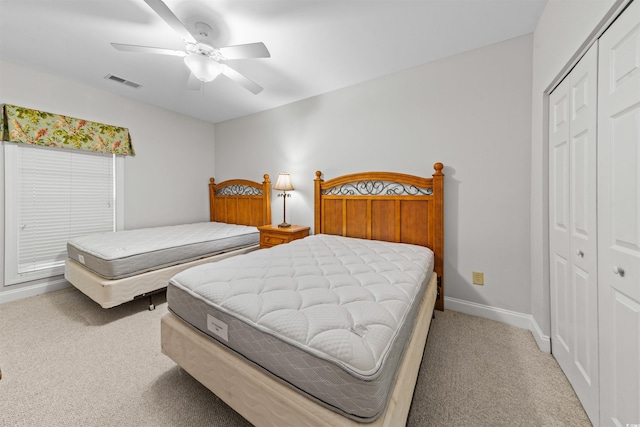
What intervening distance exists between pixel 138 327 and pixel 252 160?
2.67m

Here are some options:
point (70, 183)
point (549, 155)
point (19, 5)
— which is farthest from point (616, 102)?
point (70, 183)

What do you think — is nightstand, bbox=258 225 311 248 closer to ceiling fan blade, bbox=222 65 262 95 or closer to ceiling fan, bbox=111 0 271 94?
ceiling fan blade, bbox=222 65 262 95

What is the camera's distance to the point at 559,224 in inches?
63.7

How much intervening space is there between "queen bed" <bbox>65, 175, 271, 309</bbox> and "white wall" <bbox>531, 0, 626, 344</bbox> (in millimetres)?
3071

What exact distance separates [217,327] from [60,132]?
11.1ft

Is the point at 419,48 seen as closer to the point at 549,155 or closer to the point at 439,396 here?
the point at 549,155

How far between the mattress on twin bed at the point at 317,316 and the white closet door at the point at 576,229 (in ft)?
2.65

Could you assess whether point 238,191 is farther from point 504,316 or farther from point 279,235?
point 504,316

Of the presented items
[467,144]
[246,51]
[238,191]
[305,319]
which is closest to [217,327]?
[305,319]

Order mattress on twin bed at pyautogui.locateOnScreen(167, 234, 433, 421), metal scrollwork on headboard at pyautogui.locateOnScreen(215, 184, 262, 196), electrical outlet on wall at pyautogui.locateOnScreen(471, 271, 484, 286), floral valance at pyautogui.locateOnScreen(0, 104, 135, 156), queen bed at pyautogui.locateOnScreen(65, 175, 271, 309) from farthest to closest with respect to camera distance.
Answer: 1. metal scrollwork on headboard at pyautogui.locateOnScreen(215, 184, 262, 196)
2. floral valance at pyautogui.locateOnScreen(0, 104, 135, 156)
3. electrical outlet on wall at pyautogui.locateOnScreen(471, 271, 484, 286)
4. queen bed at pyautogui.locateOnScreen(65, 175, 271, 309)
5. mattress on twin bed at pyautogui.locateOnScreen(167, 234, 433, 421)

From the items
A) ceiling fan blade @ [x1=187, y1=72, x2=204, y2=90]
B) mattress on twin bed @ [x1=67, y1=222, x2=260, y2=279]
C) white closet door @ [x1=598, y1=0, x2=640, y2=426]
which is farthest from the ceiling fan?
white closet door @ [x1=598, y1=0, x2=640, y2=426]

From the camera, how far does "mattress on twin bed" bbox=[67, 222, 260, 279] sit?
220 cm

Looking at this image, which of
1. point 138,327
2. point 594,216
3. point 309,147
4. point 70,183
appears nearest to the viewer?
point 594,216

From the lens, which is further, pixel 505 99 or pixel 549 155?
pixel 505 99
